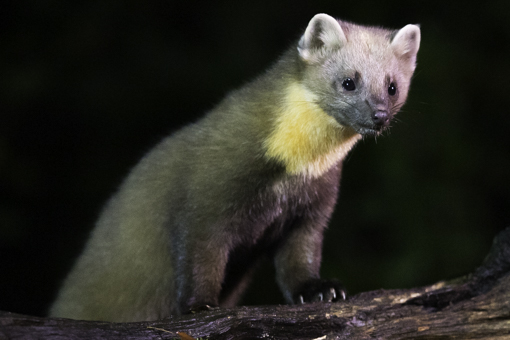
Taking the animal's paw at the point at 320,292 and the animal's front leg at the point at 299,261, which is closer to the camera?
the animal's paw at the point at 320,292

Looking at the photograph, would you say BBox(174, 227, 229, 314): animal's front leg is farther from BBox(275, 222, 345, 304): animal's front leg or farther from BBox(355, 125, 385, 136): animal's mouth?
BBox(355, 125, 385, 136): animal's mouth

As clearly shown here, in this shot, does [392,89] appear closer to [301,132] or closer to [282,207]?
[301,132]

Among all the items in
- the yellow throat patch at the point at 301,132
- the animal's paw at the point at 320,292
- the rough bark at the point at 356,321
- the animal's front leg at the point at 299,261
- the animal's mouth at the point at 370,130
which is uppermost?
the yellow throat patch at the point at 301,132

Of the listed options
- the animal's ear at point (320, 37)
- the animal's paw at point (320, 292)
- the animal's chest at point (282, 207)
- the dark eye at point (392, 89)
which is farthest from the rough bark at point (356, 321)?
the animal's ear at point (320, 37)

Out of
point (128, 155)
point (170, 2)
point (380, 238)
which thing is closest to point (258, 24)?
point (170, 2)

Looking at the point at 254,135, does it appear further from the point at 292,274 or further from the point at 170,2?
the point at 170,2

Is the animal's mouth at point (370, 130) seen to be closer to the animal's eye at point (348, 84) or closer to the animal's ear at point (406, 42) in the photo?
the animal's eye at point (348, 84)

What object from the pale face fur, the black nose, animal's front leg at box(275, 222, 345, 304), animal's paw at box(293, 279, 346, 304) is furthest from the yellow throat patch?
animal's paw at box(293, 279, 346, 304)
